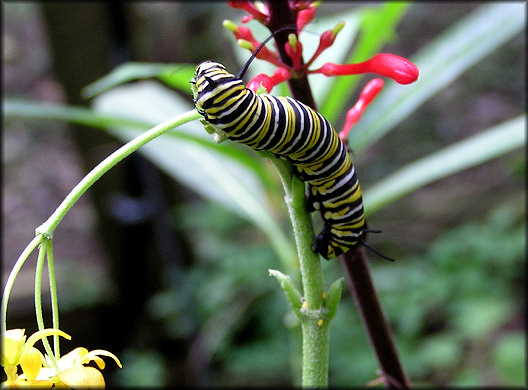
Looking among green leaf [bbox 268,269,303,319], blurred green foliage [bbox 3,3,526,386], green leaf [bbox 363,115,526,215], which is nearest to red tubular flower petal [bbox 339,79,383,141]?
green leaf [bbox 268,269,303,319]

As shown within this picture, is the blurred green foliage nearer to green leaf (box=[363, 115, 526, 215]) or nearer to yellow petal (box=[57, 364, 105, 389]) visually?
green leaf (box=[363, 115, 526, 215])

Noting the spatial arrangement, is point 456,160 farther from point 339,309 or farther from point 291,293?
point 339,309

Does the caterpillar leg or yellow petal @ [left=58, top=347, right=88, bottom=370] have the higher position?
the caterpillar leg

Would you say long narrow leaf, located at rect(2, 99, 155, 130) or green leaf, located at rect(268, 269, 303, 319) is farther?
long narrow leaf, located at rect(2, 99, 155, 130)

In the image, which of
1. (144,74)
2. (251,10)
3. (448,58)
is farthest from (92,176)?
(448,58)

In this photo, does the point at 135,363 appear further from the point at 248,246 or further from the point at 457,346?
the point at 457,346

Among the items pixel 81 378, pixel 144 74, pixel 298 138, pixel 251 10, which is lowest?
pixel 81 378

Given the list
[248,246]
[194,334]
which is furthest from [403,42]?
[194,334]
